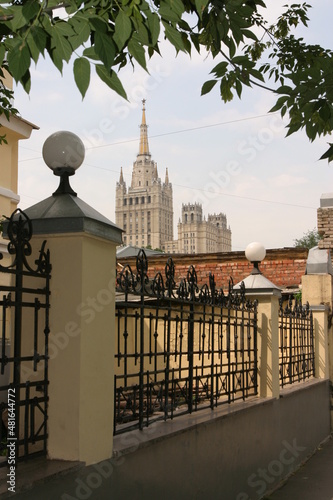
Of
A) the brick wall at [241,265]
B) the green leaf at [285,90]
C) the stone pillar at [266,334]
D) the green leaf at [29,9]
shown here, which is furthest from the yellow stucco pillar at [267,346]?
the brick wall at [241,265]

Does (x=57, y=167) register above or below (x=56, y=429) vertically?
above

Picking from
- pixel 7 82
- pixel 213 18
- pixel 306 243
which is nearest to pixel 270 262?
pixel 7 82

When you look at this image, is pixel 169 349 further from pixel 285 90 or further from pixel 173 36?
pixel 173 36

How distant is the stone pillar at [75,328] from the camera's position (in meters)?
3.75

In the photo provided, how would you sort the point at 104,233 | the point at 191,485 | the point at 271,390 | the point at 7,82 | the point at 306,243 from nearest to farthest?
the point at 104,233
the point at 191,485
the point at 271,390
the point at 7,82
the point at 306,243

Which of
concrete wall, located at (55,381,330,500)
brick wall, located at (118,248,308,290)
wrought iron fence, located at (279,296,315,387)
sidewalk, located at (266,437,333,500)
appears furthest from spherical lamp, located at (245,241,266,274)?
brick wall, located at (118,248,308,290)

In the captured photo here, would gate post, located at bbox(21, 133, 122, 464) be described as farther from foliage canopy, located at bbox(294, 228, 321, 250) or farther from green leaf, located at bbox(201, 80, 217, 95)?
foliage canopy, located at bbox(294, 228, 321, 250)

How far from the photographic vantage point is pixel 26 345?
391cm

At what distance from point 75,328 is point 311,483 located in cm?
545

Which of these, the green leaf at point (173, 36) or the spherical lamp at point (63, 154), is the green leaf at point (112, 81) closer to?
the green leaf at point (173, 36)

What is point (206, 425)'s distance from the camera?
5742mm

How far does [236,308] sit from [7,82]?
9509mm

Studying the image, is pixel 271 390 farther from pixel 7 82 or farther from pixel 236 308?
pixel 7 82

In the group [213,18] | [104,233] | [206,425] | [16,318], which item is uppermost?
[213,18]
